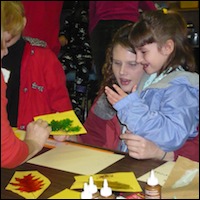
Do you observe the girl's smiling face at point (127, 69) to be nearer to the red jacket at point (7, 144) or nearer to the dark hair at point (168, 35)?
the dark hair at point (168, 35)

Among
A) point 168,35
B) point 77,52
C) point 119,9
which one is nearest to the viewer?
point 168,35

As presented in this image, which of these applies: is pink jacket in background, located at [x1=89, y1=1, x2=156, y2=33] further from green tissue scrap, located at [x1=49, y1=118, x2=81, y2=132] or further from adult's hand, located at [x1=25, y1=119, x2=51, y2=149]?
adult's hand, located at [x1=25, y1=119, x2=51, y2=149]

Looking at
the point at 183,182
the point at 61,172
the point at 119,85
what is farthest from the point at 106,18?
the point at 183,182

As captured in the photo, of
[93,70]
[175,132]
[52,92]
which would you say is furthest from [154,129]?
[93,70]

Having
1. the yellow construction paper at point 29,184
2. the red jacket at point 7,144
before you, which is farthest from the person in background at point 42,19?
the red jacket at point 7,144

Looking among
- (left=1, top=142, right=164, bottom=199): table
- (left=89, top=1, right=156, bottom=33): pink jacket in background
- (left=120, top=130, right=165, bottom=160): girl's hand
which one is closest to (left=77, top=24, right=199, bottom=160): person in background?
(left=120, top=130, right=165, bottom=160): girl's hand

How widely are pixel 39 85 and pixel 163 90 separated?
30.9 inches

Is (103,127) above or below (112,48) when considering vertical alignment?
below

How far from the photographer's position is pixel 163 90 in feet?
5.65

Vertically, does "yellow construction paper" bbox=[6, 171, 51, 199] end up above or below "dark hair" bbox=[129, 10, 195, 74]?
below

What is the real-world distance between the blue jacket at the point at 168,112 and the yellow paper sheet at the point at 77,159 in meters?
0.14

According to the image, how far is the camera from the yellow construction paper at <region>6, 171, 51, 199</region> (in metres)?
1.34

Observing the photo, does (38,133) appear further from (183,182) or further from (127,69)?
(127,69)

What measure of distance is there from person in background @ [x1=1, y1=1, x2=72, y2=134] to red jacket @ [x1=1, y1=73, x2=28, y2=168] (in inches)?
35.5
